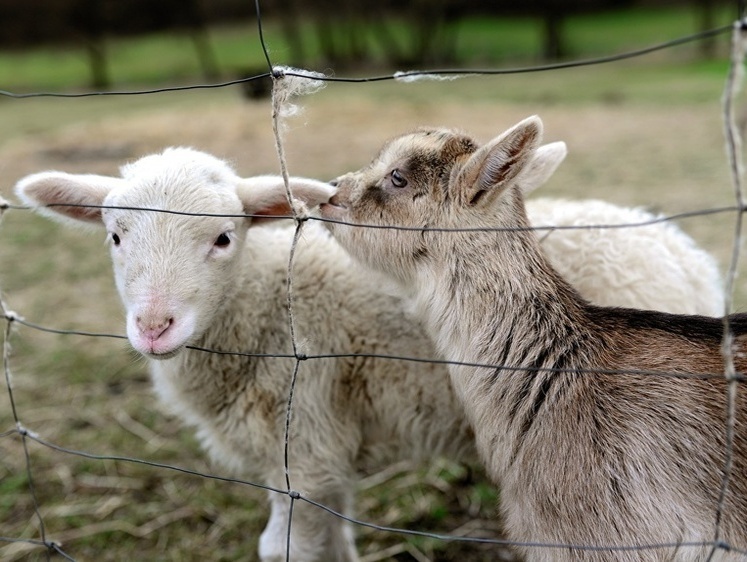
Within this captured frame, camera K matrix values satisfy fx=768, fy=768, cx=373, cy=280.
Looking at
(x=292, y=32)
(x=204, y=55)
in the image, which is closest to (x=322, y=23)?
(x=292, y=32)

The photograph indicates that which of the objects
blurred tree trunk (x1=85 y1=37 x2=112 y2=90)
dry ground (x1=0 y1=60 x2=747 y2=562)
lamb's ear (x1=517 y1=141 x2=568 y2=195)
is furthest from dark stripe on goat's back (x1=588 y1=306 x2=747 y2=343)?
blurred tree trunk (x1=85 y1=37 x2=112 y2=90)

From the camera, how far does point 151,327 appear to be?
8.03ft

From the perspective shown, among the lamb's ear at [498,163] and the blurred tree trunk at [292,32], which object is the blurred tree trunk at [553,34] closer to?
the blurred tree trunk at [292,32]

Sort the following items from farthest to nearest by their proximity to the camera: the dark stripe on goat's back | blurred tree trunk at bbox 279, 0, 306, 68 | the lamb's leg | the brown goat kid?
blurred tree trunk at bbox 279, 0, 306, 68 < the lamb's leg < the dark stripe on goat's back < the brown goat kid

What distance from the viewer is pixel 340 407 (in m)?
3.19

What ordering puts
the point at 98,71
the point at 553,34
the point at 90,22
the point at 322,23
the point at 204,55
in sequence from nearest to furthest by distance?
the point at 98,71
the point at 204,55
the point at 322,23
the point at 553,34
the point at 90,22

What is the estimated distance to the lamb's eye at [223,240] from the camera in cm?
277

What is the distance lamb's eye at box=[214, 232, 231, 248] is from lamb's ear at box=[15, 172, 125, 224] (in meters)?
0.44

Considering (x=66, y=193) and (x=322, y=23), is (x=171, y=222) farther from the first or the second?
(x=322, y=23)

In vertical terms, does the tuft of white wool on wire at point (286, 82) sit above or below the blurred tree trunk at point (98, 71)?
below

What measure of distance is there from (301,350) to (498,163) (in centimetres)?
116

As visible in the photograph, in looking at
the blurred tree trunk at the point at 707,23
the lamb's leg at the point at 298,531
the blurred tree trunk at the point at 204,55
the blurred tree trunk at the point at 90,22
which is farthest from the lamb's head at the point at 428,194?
the blurred tree trunk at the point at 90,22

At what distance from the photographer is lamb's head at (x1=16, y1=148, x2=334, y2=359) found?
2.50 meters

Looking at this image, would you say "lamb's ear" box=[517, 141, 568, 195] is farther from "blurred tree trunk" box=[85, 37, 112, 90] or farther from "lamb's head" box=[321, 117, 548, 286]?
"blurred tree trunk" box=[85, 37, 112, 90]
